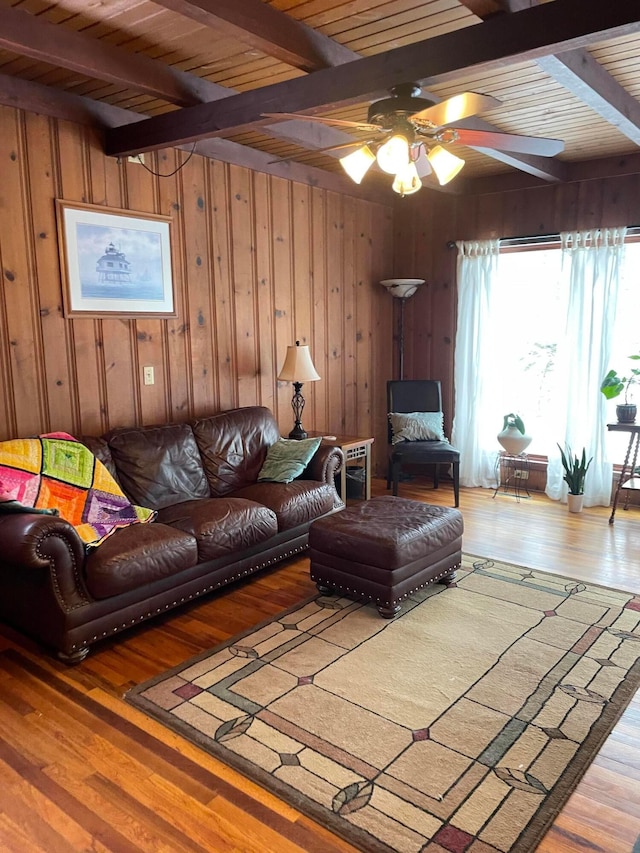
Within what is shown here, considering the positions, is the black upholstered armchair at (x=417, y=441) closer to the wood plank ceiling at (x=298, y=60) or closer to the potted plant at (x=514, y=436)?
the potted plant at (x=514, y=436)

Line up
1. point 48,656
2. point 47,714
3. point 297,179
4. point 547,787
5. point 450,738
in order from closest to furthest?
point 547,787
point 450,738
point 47,714
point 48,656
point 297,179

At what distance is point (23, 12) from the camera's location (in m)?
2.53

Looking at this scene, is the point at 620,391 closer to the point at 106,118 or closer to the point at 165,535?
the point at 165,535

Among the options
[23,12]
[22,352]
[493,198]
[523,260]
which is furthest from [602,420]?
[23,12]

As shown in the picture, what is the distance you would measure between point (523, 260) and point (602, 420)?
155 cm

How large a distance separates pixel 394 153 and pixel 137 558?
2067 millimetres

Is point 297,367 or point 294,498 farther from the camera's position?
point 297,367

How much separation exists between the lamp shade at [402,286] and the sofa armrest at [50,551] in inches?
151

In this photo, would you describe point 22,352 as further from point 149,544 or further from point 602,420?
point 602,420

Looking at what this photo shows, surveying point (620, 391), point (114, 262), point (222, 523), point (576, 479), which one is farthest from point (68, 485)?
point (620, 391)

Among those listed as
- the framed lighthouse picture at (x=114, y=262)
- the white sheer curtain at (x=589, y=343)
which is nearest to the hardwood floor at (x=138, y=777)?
the framed lighthouse picture at (x=114, y=262)

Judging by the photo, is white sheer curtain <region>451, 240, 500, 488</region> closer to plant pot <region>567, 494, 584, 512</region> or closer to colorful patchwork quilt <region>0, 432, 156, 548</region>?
plant pot <region>567, 494, 584, 512</region>

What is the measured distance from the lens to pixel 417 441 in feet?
17.3

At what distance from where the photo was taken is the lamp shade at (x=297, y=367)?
459 cm
